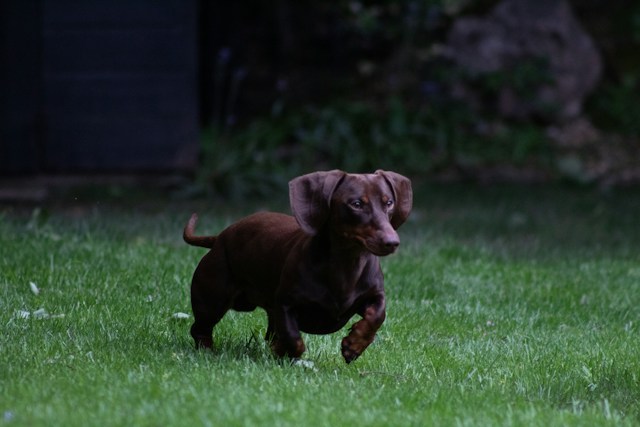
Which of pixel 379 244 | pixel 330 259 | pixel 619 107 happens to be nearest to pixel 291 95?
pixel 619 107

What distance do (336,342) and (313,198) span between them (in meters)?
1.19

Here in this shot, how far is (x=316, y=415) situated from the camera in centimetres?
367

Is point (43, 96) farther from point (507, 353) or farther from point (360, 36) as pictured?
point (507, 353)

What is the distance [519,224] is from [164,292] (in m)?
4.64

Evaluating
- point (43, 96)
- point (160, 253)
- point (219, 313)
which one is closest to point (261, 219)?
point (219, 313)

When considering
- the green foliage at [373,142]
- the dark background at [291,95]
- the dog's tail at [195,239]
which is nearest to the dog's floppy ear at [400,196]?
the dog's tail at [195,239]

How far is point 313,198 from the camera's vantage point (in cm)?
429

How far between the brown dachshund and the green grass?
22 cm

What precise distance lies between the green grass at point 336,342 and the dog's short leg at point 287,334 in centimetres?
7

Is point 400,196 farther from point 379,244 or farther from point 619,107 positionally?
point 619,107

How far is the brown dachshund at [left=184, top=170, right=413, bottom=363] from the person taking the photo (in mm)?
4195

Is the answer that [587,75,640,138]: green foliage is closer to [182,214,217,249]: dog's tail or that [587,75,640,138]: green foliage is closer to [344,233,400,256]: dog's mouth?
[182,214,217,249]: dog's tail

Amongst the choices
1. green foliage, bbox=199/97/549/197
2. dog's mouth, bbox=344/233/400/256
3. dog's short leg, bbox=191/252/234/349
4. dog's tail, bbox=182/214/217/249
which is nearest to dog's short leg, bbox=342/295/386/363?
dog's mouth, bbox=344/233/400/256

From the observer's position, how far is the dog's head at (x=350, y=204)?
4.15 meters
